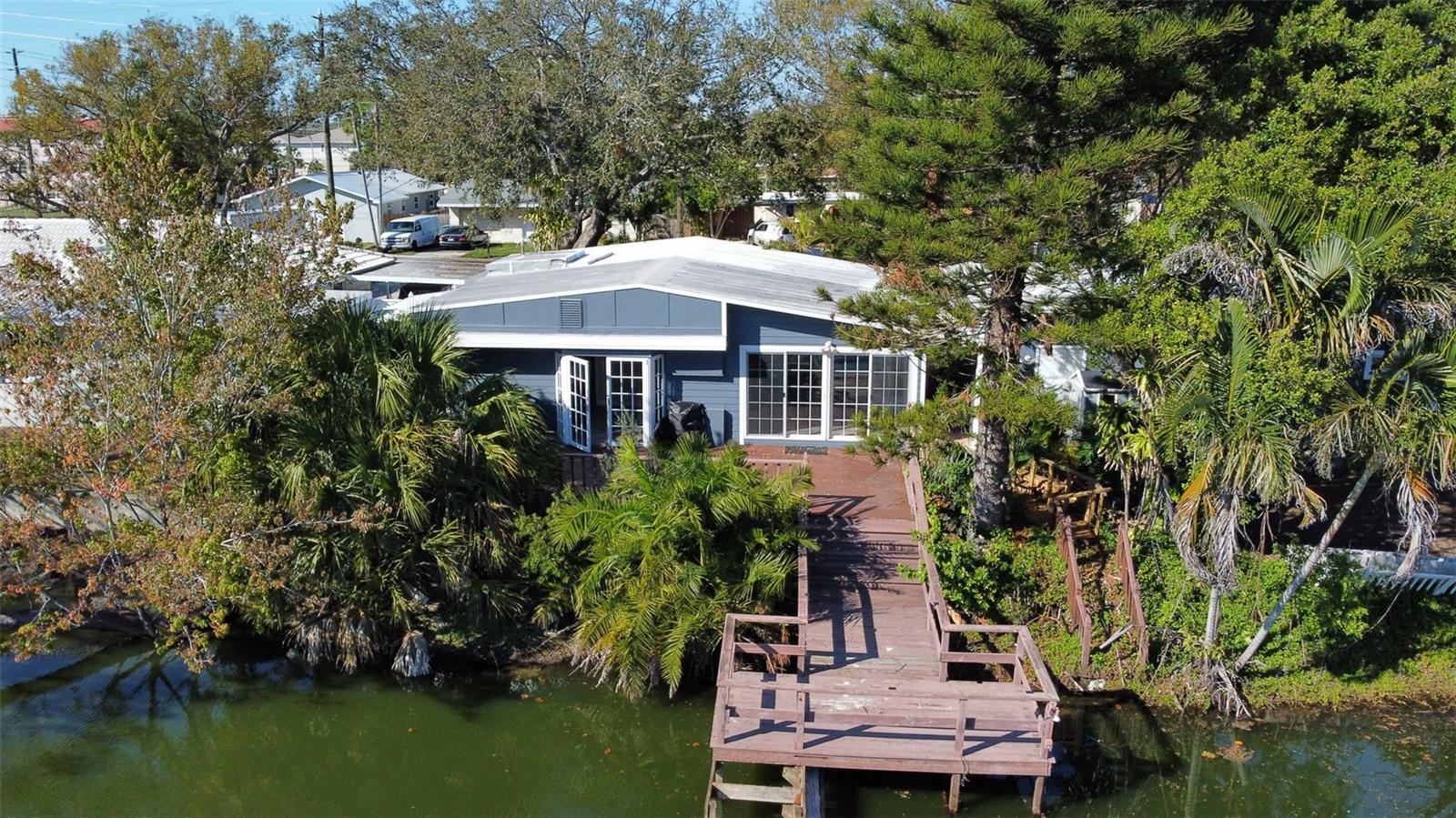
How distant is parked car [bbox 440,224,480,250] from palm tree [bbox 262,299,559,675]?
31.3 metres

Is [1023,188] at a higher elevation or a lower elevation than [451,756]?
higher

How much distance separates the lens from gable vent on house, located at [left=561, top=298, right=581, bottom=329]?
15.6m

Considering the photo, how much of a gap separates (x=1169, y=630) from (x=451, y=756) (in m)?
8.47

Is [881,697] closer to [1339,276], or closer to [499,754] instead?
[499,754]

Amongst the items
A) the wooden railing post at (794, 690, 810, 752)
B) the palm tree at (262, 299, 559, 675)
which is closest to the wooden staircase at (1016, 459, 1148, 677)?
the wooden railing post at (794, 690, 810, 752)

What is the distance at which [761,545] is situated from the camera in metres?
12.1

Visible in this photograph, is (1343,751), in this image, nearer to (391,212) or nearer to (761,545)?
(761,545)

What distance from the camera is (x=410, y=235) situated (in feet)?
138

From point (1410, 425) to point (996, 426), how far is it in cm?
442

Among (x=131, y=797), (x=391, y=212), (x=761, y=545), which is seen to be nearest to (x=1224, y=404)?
(x=761, y=545)

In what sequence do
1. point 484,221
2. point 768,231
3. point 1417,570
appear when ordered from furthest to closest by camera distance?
1. point 484,221
2. point 768,231
3. point 1417,570

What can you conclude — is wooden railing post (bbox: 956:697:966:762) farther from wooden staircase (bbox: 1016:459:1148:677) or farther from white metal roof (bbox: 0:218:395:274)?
white metal roof (bbox: 0:218:395:274)

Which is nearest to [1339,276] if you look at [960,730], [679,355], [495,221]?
[960,730]

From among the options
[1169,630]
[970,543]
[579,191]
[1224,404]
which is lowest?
[1169,630]
